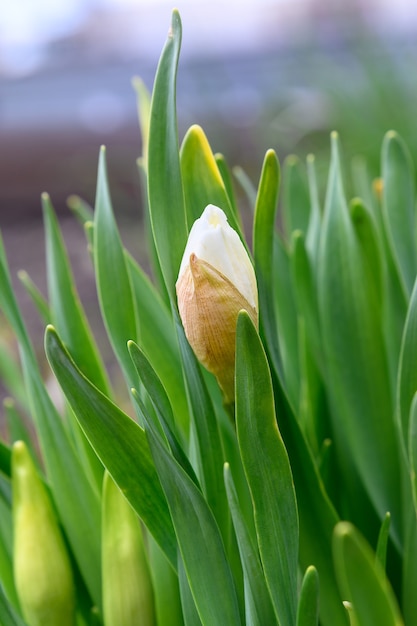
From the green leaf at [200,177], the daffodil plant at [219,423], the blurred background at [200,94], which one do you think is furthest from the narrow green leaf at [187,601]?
the blurred background at [200,94]

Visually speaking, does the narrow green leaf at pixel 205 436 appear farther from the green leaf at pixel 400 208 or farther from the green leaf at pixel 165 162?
the green leaf at pixel 400 208

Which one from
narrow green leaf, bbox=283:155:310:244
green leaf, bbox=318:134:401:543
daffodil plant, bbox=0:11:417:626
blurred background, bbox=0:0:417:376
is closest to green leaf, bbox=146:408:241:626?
daffodil plant, bbox=0:11:417:626

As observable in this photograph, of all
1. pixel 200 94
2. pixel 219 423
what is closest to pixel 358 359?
pixel 219 423

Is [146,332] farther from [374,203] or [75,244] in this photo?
[75,244]

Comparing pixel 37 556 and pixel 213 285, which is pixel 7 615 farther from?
pixel 213 285

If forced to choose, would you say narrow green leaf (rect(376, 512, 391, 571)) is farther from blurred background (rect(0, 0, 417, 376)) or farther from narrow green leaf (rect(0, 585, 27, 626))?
blurred background (rect(0, 0, 417, 376))
